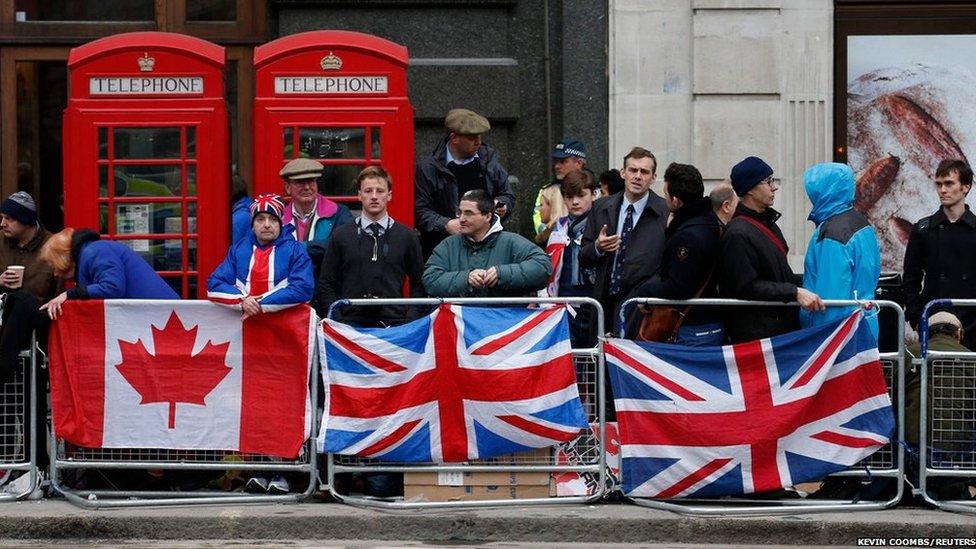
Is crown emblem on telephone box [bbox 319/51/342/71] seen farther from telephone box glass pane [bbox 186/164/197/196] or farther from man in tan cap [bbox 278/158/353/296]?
telephone box glass pane [bbox 186/164/197/196]

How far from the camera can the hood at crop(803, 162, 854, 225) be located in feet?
Answer: 33.2

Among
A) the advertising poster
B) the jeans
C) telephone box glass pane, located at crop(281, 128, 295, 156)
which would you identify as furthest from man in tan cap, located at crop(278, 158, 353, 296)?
the advertising poster

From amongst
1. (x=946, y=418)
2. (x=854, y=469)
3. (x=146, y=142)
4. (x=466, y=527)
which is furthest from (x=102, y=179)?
(x=946, y=418)

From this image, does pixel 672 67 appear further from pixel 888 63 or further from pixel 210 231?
pixel 210 231

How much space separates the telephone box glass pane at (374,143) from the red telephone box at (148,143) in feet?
3.41

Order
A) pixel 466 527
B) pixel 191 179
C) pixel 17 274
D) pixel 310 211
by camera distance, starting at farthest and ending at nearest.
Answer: pixel 191 179 < pixel 310 211 < pixel 17 274 < pixel 466 527

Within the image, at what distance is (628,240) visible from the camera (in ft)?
35.6

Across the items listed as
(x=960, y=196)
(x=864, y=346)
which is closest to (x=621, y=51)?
(x=960, y=196)

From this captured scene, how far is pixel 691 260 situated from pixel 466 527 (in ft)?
6.88

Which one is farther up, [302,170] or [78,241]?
[302,170]

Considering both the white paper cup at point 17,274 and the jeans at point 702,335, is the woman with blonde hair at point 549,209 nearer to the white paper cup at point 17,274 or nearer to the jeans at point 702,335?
the jeans at point 702,335

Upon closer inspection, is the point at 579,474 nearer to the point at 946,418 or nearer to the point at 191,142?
the point at 946,418

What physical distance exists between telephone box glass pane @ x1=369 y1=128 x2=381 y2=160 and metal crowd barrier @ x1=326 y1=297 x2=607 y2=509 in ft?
5.39

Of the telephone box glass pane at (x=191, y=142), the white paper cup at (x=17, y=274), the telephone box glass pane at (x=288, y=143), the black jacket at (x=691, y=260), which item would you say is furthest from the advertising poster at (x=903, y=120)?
the white paper cup at (x=17, y=274)
